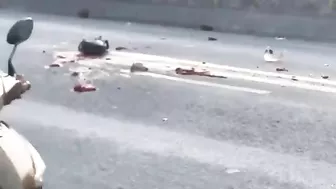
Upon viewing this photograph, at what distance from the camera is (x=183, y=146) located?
251 inches

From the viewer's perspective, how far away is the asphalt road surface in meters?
5.60

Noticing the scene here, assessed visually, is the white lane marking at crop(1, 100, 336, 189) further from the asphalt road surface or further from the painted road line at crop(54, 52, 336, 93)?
the painted road line at crop(54, 52, 336, 93)

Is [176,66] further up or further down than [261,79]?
further down

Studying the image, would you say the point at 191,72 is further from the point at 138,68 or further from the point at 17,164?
the point at 17,164

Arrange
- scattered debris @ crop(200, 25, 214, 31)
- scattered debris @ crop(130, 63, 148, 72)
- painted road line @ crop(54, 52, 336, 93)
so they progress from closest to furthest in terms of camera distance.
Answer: painted road line @ crop(54, 52, 336, 93) → scattered debris @ crop(130, 63, 148, 72) → scattered debris @ crop(200, 25, 214, 31)

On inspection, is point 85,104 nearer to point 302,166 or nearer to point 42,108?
point 42,108

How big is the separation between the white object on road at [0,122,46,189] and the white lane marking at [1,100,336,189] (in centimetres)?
251

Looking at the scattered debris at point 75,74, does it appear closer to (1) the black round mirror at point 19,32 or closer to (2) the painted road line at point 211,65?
(2) the painted road line at point 211,65

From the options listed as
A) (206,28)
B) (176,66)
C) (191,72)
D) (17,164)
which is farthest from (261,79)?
(206,28)

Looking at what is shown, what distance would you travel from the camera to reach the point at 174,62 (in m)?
10.5

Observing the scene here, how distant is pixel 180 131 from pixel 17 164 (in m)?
3.69

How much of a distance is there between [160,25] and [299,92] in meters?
8.01

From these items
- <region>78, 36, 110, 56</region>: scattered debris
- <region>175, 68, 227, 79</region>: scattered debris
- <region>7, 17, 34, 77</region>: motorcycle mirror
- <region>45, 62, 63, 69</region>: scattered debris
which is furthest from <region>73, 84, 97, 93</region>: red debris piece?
<region>7, 17, 34, 77</region>: motorcycle mirror

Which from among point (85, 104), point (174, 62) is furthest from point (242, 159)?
point (174, 62)
